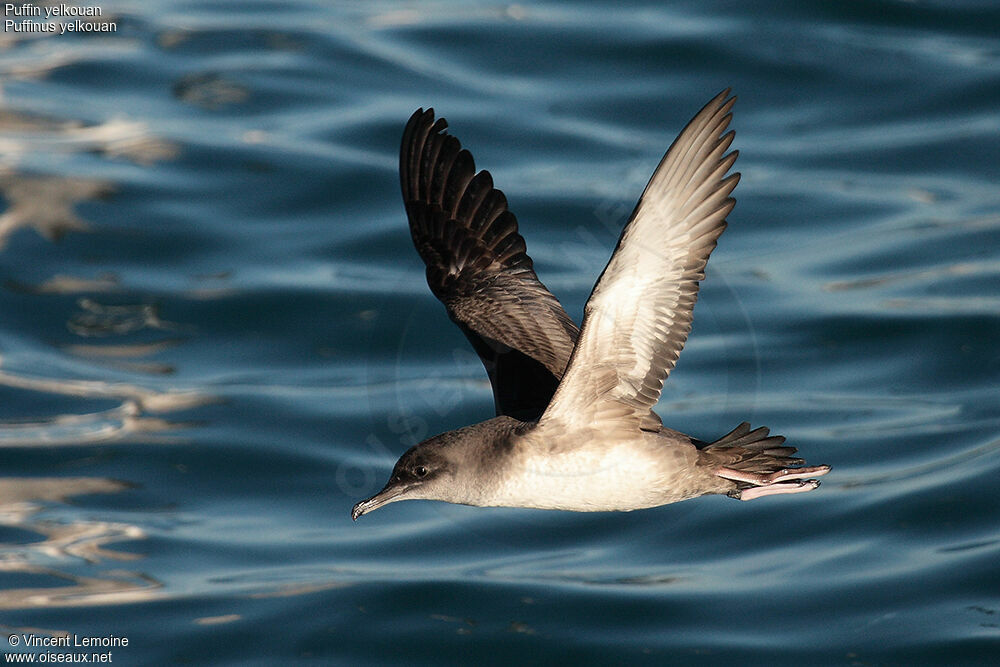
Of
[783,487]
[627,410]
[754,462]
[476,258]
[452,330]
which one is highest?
[452,330]

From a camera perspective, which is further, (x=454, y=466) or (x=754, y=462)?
(x=754, y=462)

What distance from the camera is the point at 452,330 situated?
16.3m

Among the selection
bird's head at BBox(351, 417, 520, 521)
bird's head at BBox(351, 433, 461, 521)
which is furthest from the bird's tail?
bird's head at BBox(351, 433, 461, 521)

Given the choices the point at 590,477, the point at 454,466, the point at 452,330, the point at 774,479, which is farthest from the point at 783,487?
the point at 452,330

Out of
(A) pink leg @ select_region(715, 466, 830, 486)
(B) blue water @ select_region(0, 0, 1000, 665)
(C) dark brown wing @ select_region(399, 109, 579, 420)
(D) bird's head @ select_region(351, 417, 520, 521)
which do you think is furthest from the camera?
(B) blue water @ select_region(0, 0, 1000, 665)

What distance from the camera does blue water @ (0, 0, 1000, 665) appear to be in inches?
523

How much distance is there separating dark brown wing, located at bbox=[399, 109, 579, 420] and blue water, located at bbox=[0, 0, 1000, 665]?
498 centimetres

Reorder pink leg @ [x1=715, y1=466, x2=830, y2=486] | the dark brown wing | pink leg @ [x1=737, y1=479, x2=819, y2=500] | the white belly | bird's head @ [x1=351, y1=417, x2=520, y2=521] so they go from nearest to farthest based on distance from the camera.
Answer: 1. the white belly
2. bird's head @ [x1=351, y1=417, x2=520, y2=521]
3. pink leg @ [x1=715, y1=466, x2=830, y2=486]
4. pink leg @ [x1=737, y1=479, x2=819, y2=500]
5. the dark brown wing

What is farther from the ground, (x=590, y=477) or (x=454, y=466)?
(x=454, y=466)

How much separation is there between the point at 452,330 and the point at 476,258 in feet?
24.2

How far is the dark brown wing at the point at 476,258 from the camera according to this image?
8445 mm

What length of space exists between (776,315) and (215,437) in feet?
22.4

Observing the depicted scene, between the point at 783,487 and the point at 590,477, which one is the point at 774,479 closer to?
the point at 783,487

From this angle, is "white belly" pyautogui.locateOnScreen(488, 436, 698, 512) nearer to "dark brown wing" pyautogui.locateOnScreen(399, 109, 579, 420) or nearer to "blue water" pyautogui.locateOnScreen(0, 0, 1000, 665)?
"dark brown wing" pyautogui.locateOnScreen(399, 109, 579, 420)
